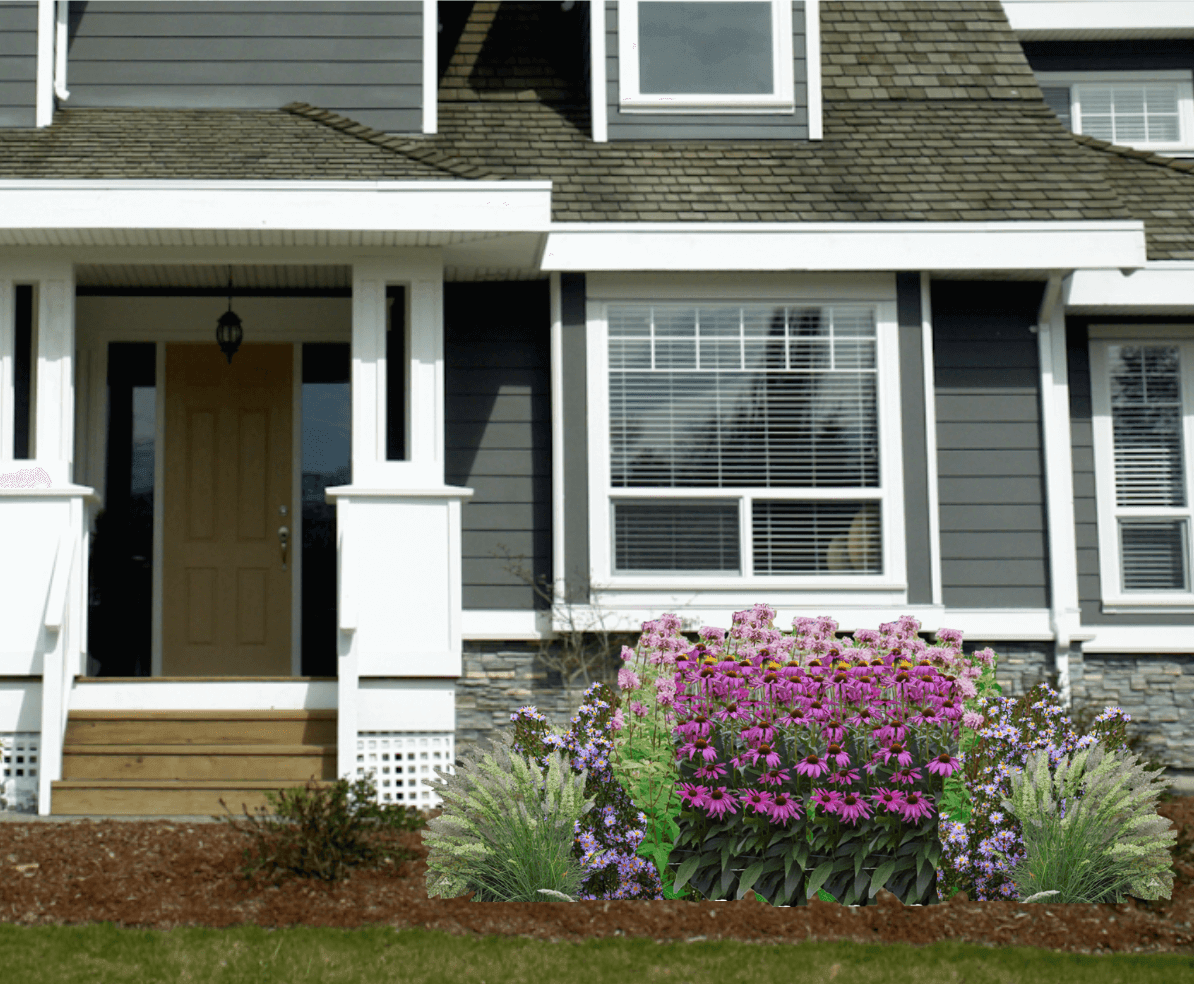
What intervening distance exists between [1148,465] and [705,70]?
3.76 meters

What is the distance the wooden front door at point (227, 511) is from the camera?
7578 millimetres

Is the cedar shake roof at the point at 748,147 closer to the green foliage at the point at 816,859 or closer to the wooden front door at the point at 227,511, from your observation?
the wooden front door at the point at 227,511

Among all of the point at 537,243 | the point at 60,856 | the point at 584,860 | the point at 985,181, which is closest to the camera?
the point at 584,860

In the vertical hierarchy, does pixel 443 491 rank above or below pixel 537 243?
below

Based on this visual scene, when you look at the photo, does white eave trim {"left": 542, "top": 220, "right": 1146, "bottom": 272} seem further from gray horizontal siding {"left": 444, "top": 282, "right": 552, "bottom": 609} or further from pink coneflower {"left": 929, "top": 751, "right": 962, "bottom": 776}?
pink coneflower {"left": 929, "top": 751, "right": 962, "bottom": 776}

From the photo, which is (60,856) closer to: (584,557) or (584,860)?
(584,860)

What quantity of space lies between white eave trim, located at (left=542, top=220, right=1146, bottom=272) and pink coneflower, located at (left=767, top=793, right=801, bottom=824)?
3.71 metres

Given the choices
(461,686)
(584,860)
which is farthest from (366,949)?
(461,686)

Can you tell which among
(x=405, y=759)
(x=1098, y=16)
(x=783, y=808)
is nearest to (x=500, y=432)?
(x=405, y=759)

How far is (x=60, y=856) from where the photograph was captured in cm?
456

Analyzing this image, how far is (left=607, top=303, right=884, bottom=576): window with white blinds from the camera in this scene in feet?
22.7

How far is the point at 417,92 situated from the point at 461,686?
3656 mm

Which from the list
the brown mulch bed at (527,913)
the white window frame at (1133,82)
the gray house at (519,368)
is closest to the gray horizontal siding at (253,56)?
the gray house at (519,368)


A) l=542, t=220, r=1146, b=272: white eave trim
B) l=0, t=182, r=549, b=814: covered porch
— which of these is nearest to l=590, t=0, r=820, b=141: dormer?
l=542, t=220, r=1146, b=272: white eave trim
